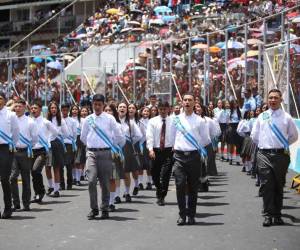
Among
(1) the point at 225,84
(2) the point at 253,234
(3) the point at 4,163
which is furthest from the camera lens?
(1) the point at 225,84

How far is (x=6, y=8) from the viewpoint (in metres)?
65.9

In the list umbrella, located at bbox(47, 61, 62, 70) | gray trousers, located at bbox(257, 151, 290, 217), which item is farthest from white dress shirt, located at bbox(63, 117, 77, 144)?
umbrella, located at bbox(47, 61, 62, 70)

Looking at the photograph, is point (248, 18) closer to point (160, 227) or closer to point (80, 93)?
point (80, 93)

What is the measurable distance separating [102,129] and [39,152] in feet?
8.21

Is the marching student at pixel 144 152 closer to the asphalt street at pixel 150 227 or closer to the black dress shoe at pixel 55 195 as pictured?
the asphalt street at pixel 150 227

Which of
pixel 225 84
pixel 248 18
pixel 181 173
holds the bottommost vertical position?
pixel 181 173

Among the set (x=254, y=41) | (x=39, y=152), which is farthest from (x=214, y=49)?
(x=39, y=152)

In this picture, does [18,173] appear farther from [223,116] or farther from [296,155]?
[223,116]

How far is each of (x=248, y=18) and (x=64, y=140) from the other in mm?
12834

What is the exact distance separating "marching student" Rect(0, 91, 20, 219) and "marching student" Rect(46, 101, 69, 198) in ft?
9.21

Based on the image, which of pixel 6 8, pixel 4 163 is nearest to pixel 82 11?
pixel 6 8

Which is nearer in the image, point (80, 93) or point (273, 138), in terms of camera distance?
point (273, 138)

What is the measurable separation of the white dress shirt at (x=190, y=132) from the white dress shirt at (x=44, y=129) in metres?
3.19

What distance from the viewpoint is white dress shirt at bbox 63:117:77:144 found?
607 inches
